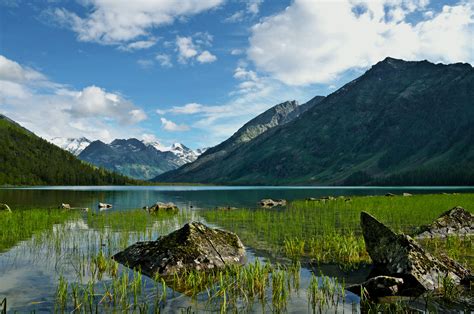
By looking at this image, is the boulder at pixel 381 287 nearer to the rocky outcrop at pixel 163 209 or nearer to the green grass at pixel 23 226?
the green grass at pixel 23 226

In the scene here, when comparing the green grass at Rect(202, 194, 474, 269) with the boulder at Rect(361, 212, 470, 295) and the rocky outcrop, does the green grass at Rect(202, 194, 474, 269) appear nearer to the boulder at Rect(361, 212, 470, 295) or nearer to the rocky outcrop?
the boulder at Rect(361, 212, 470, 295)

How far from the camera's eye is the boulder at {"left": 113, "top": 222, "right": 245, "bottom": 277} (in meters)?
16.6

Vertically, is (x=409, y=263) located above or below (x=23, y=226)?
above

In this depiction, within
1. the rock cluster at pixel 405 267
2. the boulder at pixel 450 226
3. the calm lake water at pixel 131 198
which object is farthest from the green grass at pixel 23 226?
the boulder at pixel 450 226

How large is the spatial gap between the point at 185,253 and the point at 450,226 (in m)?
19.9

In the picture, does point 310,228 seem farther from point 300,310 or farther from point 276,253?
point 300,310

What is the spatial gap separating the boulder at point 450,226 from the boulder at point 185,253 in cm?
1393

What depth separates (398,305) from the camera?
36.4 feet

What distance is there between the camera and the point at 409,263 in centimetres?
1414

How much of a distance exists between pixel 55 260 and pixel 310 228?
1979 cm

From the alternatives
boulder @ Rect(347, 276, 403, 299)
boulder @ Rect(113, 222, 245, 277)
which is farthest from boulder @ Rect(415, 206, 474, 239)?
boulder @ Rect(113, 222, 245, 277)

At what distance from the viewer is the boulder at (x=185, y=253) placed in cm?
1664

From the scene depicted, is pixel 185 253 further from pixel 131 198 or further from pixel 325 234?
pixel 131 198

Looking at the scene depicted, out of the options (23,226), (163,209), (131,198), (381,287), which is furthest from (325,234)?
(131,198)
